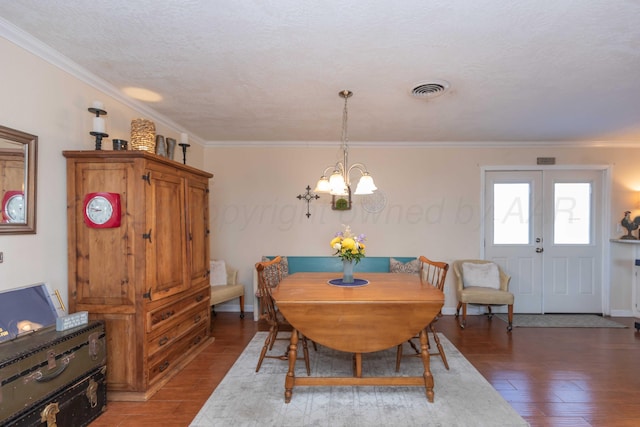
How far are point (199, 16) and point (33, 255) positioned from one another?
1771mm

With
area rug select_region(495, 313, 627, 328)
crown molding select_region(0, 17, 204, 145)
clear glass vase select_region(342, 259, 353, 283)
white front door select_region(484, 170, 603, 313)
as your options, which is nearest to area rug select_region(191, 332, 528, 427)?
clear glass vase select_region(342, 259, 353, 283)

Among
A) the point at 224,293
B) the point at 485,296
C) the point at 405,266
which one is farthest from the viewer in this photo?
the point at 405,266

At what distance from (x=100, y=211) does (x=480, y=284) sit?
4216mm

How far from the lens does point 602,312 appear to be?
423 centimetres

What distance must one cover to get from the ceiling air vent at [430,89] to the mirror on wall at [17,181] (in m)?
2.69

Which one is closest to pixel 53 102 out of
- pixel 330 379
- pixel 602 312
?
pixel 330 379

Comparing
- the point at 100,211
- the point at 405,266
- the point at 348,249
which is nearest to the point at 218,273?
Answer: the point at 100,211

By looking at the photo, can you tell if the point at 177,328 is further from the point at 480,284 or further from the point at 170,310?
the point at 480,284

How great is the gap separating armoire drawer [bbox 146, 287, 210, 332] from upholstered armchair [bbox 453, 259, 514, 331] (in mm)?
3063

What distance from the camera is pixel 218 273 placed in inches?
163

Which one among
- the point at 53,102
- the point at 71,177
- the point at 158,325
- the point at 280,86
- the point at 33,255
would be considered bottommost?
the point at 158,325

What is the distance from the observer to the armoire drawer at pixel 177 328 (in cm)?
229

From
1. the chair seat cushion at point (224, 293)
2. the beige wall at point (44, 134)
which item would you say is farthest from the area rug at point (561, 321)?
the beige wall at point (44, 134)

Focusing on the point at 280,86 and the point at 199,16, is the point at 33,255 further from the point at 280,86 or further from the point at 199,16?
the point at 280,86
